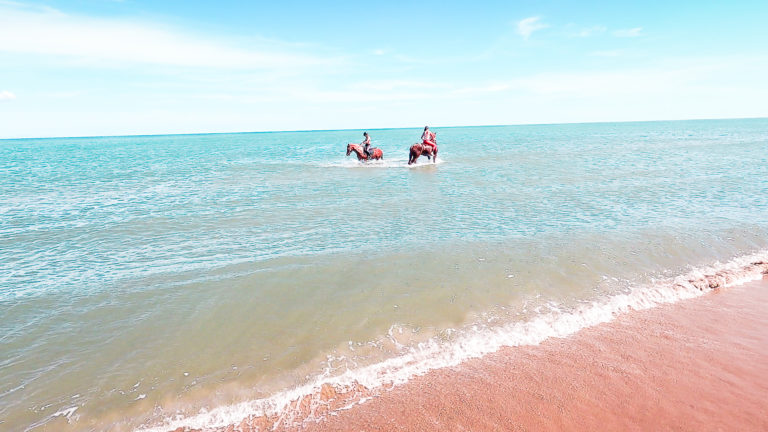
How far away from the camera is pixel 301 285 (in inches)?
384

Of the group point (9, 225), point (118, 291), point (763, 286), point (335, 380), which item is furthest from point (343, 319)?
point (9, 225)

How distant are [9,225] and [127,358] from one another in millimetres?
14542

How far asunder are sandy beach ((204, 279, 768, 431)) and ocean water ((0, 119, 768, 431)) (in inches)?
17.8

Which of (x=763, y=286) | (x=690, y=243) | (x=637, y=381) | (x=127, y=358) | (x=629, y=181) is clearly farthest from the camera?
(x=629, y=181)

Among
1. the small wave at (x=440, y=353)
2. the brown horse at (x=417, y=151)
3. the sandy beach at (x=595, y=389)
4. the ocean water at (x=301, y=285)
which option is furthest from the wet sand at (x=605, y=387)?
the brown horse at (x=417, y=151)

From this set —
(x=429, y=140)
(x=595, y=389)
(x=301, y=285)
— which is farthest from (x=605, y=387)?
(x=429, y=140)

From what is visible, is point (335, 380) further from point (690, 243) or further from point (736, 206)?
point (736, 206)

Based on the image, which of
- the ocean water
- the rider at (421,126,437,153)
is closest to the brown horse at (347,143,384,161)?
the rider at (421,126,437,153)

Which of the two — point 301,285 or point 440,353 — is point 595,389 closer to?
point 440,353

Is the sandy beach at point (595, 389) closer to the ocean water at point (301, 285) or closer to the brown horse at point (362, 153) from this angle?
the ocean water at point (301, 285)

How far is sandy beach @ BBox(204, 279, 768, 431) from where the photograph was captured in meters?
5.24

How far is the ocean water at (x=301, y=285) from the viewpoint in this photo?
6.34 meters

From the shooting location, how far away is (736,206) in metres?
16.4

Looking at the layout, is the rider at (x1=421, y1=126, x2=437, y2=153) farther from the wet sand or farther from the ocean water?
the wet sand
